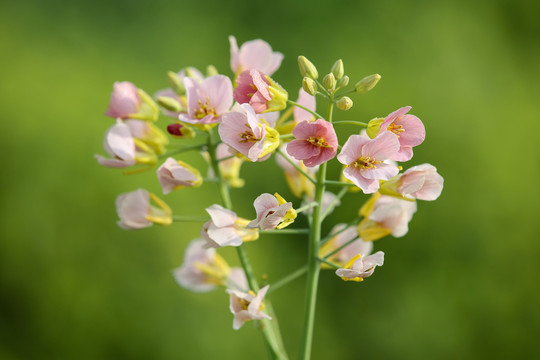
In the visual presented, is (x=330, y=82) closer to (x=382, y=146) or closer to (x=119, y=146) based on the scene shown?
(x=382, y=146)

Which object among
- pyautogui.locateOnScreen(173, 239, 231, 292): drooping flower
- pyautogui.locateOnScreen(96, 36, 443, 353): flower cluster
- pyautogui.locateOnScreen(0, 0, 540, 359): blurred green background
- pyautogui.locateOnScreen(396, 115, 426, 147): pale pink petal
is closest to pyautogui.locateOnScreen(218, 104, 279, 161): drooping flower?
pyautogui.locateOnScreen(96, 36, 443, 353): flower cluster

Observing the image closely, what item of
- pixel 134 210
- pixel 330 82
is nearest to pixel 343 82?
pixel 330 82

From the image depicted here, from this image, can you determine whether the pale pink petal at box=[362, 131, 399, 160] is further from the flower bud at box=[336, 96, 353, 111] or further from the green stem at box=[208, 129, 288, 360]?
the green stem at box=[208, 129, 288, 360]

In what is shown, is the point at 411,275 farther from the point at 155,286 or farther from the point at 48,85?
the point at 48,85

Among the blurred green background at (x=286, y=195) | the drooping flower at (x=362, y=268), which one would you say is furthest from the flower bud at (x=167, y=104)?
the blurred green background at (x=286, y=195)

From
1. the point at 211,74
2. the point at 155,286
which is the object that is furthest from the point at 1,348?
the point at 211,74

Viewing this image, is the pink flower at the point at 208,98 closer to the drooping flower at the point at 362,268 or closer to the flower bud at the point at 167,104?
the flower bud at the point at 167,104

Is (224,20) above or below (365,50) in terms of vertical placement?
above

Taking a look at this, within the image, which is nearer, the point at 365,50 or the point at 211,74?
the point at 211,74
